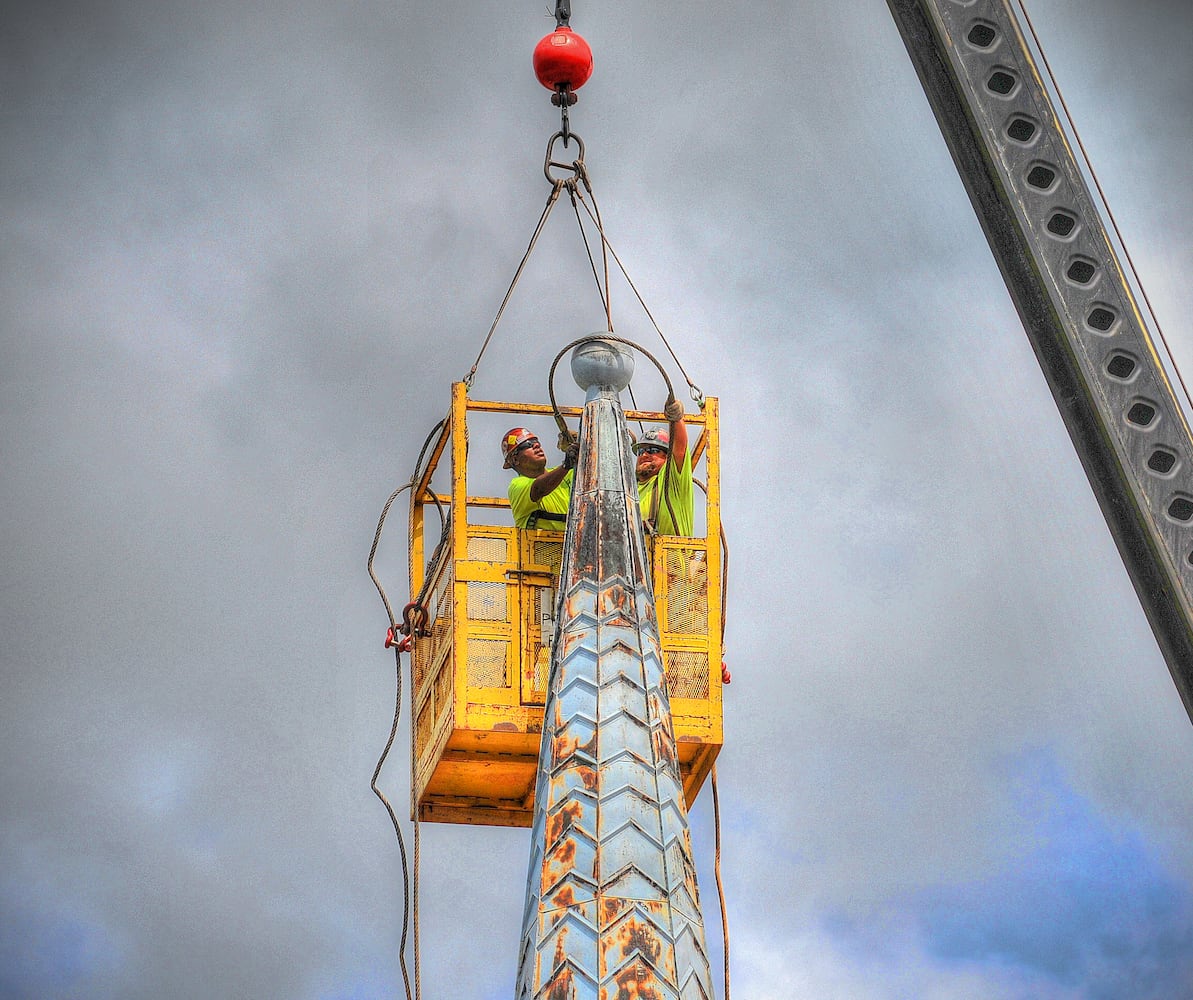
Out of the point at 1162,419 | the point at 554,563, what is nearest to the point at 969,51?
the point at 1162,419

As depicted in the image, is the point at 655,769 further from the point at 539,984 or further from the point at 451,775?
the point at 451,775

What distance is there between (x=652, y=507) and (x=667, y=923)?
6.45 meters

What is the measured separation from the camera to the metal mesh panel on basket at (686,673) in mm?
18234

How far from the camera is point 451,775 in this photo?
1922 centimetres

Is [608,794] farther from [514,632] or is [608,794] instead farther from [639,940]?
[514,632]

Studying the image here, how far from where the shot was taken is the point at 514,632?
18.1 metres

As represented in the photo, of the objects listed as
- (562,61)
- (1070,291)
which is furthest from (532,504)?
(1070,291)

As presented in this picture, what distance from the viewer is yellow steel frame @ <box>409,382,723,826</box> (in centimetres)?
1797

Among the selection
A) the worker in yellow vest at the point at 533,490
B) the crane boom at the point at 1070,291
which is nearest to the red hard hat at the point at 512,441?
the worker in yellow vest at the point at 533,490

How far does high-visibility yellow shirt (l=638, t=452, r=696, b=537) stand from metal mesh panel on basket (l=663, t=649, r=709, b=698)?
1.14 meters

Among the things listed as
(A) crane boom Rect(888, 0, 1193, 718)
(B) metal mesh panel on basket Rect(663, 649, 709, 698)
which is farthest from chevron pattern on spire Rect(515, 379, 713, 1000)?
(A) crane boom Rect(888, 0, 1193, 718)

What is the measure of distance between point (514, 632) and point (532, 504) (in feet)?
3.78

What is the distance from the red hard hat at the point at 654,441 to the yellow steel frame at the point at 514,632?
28cm

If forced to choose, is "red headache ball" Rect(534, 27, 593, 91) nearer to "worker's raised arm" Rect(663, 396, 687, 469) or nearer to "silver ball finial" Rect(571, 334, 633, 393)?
"worker's raised arm" Rect(663, 396, 687, 469)
